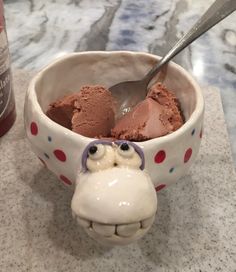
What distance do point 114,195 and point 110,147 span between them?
0.04 m

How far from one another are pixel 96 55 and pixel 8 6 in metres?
0.41

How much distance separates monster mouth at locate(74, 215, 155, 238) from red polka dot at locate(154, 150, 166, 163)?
6 centimetres

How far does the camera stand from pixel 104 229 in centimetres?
29

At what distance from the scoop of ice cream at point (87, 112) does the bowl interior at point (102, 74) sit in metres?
0.03

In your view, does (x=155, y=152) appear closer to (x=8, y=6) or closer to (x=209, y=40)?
(x=209, y=40)

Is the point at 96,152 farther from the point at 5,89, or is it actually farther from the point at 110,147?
the point at 5,89

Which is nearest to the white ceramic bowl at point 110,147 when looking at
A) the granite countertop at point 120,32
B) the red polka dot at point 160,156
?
the red polka dot at point 160,156

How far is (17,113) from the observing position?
526mm

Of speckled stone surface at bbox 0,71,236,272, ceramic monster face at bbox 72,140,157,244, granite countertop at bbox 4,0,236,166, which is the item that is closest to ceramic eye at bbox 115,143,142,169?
ceramic monster face at bbox 72,140,157,244

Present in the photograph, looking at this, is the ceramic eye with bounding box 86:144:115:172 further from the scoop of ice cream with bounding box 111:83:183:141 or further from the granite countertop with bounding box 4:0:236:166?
the granite countertop with bounding box 4:0:236:166

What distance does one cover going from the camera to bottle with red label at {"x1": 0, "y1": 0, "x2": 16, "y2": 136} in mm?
444

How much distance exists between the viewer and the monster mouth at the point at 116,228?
28 cm

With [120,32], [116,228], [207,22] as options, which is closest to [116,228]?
[116,228]

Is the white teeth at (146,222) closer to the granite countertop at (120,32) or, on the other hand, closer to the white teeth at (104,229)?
the white teeth at (104,229)
